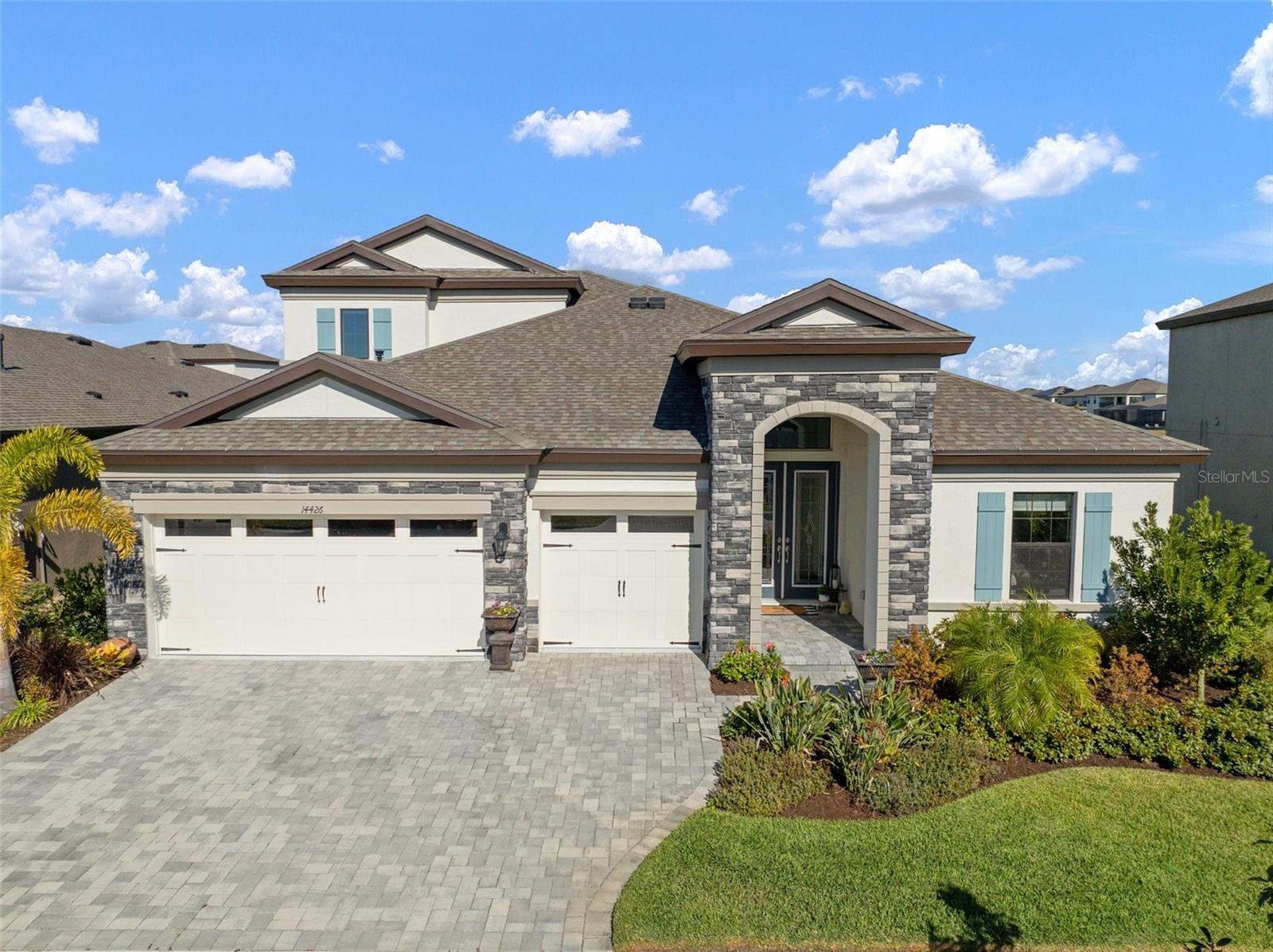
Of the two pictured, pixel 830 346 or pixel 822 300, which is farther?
pixel 822 300

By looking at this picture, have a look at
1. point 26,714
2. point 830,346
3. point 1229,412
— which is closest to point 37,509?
point 26,714

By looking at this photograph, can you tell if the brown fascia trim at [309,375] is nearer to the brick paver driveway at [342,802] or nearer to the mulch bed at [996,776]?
the brick paver driveway at [342,802]

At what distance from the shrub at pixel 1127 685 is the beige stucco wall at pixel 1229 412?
11.8 m

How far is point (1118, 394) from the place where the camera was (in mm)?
76438

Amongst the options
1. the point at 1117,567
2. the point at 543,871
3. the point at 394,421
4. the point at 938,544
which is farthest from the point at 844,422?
the point at 543,871

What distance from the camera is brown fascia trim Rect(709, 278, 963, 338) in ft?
41.9

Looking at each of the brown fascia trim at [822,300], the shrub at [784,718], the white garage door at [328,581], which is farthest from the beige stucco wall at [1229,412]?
the white garage door at [328,581]

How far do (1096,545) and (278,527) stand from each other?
1415 centimetres

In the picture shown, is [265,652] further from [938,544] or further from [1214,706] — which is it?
[1214,706]

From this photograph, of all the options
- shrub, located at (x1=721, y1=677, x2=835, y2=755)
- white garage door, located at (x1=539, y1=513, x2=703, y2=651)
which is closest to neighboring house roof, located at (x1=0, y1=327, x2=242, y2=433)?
white garage door, located at (x1=539, y1=513, x2=703, y2=651)

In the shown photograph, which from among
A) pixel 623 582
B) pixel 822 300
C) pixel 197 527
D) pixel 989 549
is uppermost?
pixel 822 300

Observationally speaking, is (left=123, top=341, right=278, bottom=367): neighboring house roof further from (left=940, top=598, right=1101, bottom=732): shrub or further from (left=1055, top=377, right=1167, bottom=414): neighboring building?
(left=1055, top=377, right=1167, bottom=414): neighboring building

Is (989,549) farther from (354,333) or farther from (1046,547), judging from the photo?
(354,333)

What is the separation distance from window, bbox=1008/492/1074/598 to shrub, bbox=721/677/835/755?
19.3 ft
